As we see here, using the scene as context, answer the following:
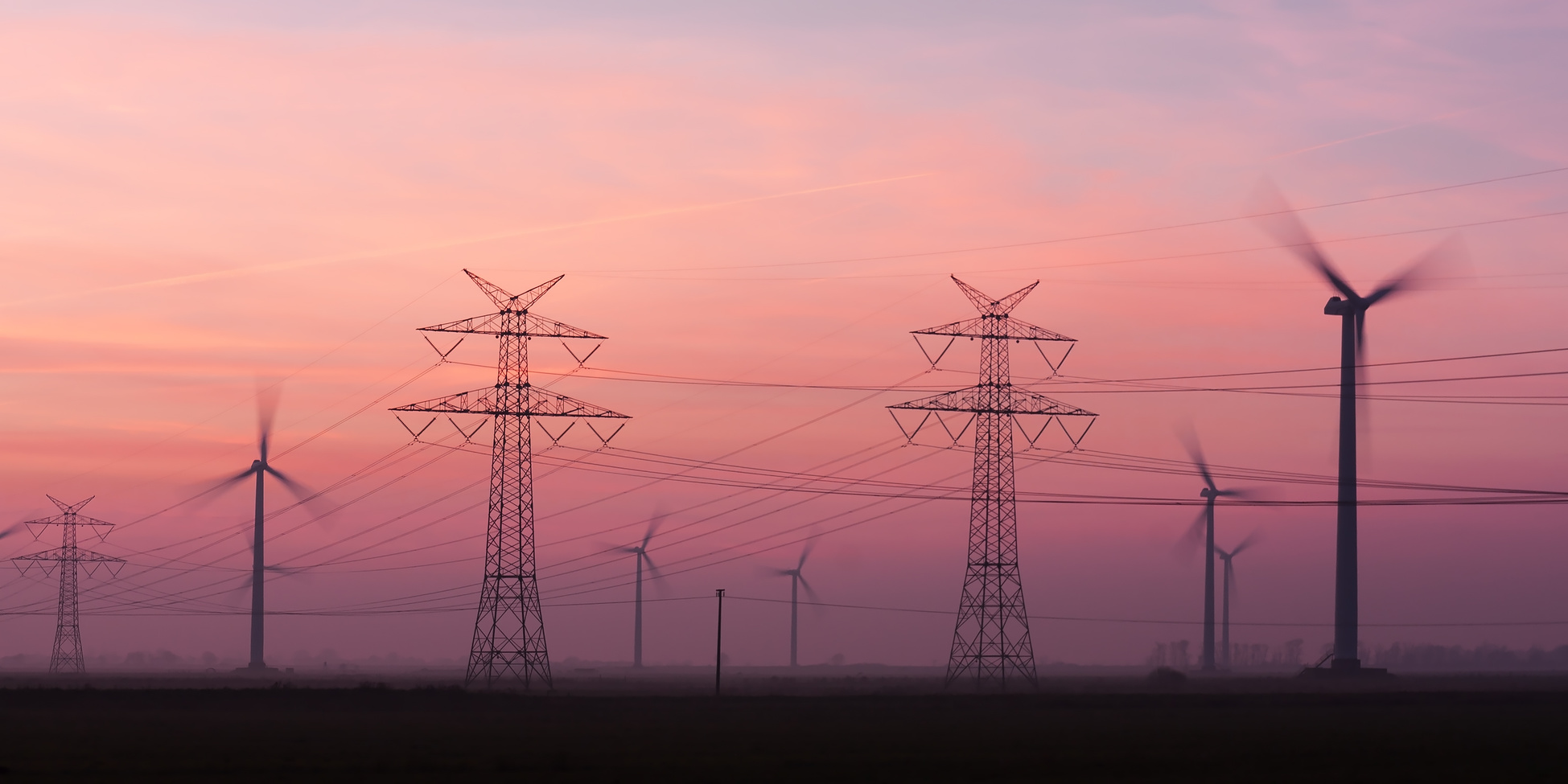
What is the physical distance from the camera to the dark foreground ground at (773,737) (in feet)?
198

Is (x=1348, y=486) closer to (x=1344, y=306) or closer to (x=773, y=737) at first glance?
(x=1344, y=306)

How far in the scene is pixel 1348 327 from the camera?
144m

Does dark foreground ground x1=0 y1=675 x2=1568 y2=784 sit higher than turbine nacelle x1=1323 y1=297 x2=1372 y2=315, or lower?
lower

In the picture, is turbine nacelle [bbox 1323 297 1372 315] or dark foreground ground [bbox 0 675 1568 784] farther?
turbine nacelle [bbox 1323 297 1372 315]

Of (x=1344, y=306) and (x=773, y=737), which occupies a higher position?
(x=1344, y=306)

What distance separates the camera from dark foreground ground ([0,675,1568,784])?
6047 centimetres

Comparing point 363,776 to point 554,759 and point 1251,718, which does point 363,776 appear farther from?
point 1251,718

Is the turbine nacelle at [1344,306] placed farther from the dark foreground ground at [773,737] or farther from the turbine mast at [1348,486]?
the dark foreground ground at [773,737]

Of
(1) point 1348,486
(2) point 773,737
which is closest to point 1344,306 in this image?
(1) point 1348,486

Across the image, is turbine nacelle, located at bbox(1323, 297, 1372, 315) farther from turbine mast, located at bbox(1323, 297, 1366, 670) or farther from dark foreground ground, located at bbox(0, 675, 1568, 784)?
dark foreground ground, located at bbox(0, 675, 1568, 784)

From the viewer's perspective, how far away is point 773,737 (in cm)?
7856

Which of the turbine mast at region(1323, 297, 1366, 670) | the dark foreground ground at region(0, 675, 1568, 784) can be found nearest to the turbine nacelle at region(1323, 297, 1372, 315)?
the turbine mast at region(1323, 297, 1366, 670)

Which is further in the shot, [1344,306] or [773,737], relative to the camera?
[1344,306]

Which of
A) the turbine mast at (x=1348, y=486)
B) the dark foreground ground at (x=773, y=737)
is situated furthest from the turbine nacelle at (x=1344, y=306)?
the dark foreground ground at (x=773, y=737)
